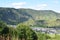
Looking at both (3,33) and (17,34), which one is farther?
(17,34)

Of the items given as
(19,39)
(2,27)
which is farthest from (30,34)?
(2,27)

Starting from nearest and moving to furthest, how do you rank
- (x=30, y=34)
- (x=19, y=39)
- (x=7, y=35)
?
(x=7, y=35)
(x=19, y=39)
(x=30, y=34)

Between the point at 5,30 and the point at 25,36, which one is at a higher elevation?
the point at 5,30

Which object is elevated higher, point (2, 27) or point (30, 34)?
point (2, 27)

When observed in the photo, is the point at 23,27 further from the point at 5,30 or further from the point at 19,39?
the point at 5,30

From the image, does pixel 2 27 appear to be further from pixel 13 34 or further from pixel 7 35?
pixel 13 34

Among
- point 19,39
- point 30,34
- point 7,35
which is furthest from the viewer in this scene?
point 30,34

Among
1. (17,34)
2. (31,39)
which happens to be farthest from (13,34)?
(31,39)
